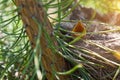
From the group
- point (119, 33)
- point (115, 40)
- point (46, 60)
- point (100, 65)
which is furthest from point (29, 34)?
point (119, 33)

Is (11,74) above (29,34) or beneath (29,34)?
beneath

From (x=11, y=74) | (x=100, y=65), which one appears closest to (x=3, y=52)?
(x=11, y=74)

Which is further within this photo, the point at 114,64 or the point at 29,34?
the point at 114,64

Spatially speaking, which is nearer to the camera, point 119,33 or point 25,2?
point 25,2

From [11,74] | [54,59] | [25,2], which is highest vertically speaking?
[25,2]

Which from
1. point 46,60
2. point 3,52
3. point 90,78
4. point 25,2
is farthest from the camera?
point 3,52

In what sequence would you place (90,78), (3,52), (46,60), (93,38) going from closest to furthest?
(46,60), (90,78), (3,52), (93,38)

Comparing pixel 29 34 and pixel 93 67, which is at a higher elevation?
pixel 29 34

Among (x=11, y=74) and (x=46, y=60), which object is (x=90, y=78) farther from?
(x=11, y=74)

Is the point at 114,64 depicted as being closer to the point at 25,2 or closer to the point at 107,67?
the point at 107,67
